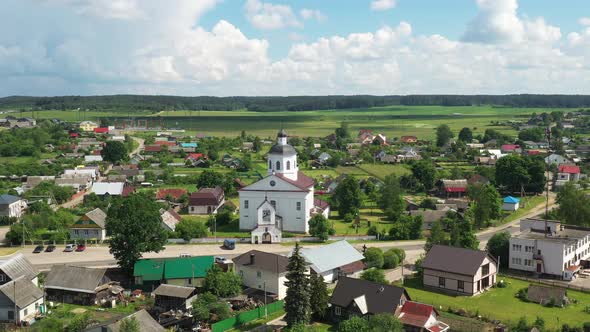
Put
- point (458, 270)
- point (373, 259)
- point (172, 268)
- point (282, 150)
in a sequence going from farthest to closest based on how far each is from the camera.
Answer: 1. point (282, 150)
2. point (373, 259)
3. point (172, 268)
4. point (458, 270)

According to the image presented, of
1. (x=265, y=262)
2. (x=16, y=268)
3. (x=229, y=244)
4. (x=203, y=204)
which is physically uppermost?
(x=16, y=268)

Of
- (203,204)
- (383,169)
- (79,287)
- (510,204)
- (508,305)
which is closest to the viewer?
(508,305)

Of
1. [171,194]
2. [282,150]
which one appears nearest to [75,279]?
[282,150]

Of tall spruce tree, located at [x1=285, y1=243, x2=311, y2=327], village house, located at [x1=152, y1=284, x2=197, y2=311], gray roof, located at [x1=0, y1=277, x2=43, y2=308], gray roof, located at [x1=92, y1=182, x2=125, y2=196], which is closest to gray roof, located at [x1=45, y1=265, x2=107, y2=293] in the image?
gray roof, located at [x1=0, y1=277, x2=43, y2=308]

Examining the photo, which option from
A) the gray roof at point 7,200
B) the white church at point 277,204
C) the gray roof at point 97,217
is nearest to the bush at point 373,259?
the white church at point 277,204

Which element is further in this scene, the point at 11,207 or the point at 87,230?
the point at 11,207

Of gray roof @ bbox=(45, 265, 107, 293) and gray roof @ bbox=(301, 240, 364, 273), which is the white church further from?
gray roof @ bbox=(45, 265, 107, 293)

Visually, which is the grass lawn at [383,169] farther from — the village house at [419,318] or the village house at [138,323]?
the village house at [138,323]

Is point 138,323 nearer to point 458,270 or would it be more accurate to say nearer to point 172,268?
point 172,268
